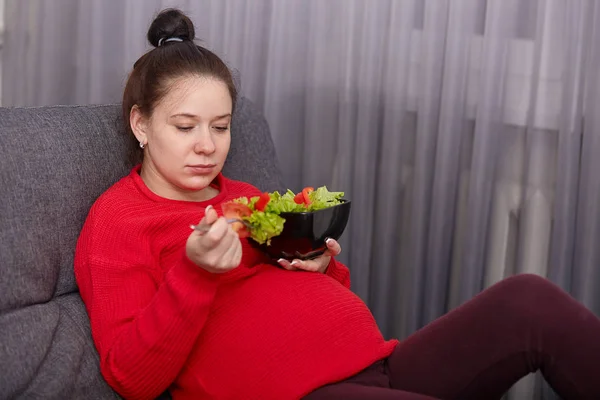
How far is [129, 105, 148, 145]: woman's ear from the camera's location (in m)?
1.62

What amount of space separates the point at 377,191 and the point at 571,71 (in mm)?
627

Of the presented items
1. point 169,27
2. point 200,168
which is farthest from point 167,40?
point 200,168

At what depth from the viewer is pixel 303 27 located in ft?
7.64

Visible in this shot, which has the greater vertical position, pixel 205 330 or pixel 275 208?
pixel 275 208

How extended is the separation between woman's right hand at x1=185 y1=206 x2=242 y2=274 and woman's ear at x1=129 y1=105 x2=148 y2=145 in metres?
0.41

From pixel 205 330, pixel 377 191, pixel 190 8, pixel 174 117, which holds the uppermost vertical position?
pixel 190 8

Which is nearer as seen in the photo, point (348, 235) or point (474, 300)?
point (474, 300)

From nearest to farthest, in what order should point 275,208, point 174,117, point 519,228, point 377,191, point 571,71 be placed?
1. point 275,208
2. point 174,117
3. point 571,71
4. point 519,228
5. point 377,191

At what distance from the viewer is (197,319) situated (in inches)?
52.7

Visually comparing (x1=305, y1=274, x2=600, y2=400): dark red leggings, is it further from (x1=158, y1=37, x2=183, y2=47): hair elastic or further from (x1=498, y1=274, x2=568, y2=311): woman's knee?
(x1=158, y1=37, x2=183, y2=47): hair elastic

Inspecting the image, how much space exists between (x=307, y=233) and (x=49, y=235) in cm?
48

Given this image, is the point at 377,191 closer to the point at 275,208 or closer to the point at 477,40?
the point at 477,40

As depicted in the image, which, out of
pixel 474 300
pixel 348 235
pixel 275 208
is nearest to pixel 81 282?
pixel 275 208

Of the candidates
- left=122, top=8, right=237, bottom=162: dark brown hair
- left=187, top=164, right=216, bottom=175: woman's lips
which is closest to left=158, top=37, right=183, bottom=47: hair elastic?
left=122, top=8, right=237, bottom=162: dark brown hair
